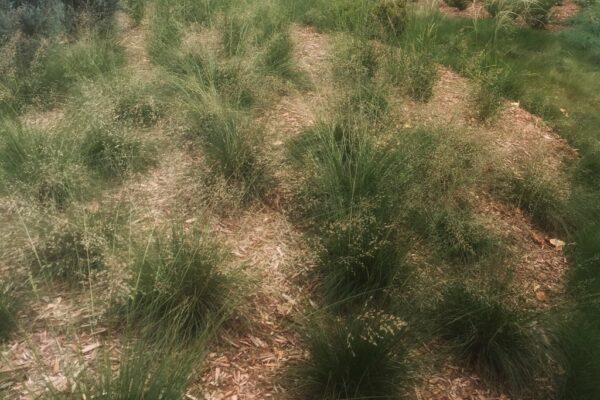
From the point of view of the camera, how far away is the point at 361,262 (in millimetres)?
2512

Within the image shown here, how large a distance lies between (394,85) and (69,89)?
10.0ft

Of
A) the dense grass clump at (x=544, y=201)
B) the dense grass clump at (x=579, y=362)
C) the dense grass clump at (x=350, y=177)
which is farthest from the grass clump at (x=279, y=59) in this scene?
the dense grass clump at (x=579, y=362)

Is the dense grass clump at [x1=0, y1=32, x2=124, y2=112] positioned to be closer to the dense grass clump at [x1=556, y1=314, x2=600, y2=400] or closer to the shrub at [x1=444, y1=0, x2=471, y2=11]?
the dense grass clump at [x1=556, y1=314, x2=600, y2=400]

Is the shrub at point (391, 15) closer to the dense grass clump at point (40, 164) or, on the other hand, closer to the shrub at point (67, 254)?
the dense grass clump at point (40, 164)

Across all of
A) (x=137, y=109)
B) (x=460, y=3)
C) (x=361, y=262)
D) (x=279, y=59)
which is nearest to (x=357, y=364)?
(x=361, y=262)

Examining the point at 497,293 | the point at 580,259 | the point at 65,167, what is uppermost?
the point at 65,167

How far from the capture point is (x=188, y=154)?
11.9ft

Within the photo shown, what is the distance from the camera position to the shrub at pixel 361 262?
8.44 ft

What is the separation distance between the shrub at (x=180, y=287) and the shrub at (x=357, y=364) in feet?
1.72

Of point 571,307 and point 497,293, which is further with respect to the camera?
point 571,307

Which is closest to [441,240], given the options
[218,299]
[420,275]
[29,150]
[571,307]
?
[420,275]

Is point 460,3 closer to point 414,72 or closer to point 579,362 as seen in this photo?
point 414,72

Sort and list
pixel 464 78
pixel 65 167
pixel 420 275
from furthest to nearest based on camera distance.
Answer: pixel 464 78
pixel 65 167
pixel 420 275

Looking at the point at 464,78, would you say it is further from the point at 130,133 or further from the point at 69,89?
the point at 69,89
